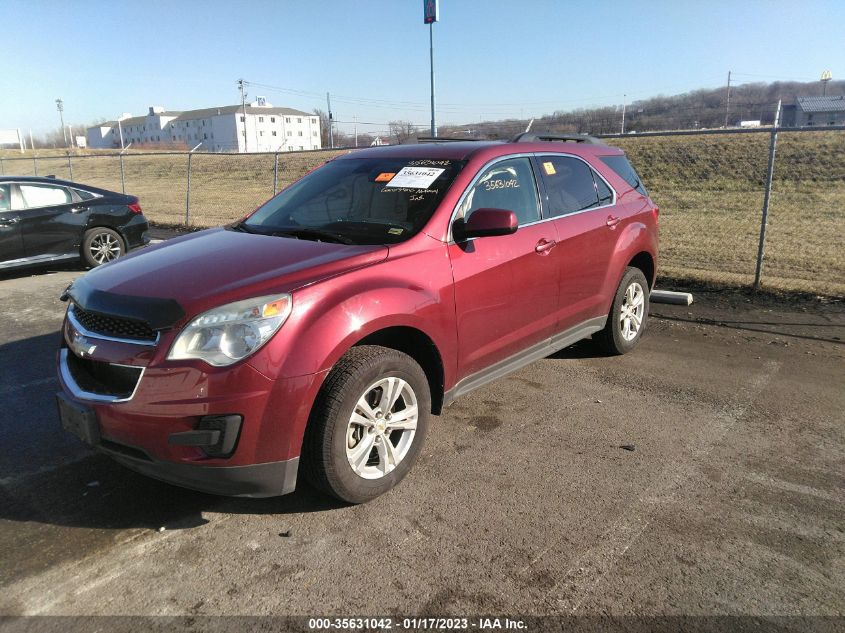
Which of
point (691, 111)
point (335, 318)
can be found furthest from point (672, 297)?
point (691, 111)

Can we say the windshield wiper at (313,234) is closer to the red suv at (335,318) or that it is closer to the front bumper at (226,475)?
the red suv at (335,318)

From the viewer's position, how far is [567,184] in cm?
475

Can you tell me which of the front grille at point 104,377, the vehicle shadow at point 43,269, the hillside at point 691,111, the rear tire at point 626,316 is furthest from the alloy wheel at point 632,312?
the hillside at point 691,111

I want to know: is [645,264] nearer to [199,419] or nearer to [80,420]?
[199,419]

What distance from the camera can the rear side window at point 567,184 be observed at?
14.9 feet

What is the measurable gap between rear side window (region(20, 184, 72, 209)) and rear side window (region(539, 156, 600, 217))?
7.85 metres

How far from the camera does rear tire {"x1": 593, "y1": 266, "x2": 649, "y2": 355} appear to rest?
5305mm

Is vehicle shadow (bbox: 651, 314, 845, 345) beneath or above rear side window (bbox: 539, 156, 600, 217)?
beneath

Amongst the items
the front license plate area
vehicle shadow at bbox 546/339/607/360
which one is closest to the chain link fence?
vehicle shadow at bbox 546/339/607/360

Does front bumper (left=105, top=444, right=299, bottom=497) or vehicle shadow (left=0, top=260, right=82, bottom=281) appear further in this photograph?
vehicle shadow (left=0, top=260, right=82, bottom=281)

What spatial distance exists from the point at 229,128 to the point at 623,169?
103965 millimetres

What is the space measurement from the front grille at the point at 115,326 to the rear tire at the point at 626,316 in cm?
371

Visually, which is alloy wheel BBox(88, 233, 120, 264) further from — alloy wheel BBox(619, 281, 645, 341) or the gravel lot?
alloy wheel BBox(619, 281, 645, 341)

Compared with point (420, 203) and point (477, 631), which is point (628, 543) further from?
point (420, 203)
